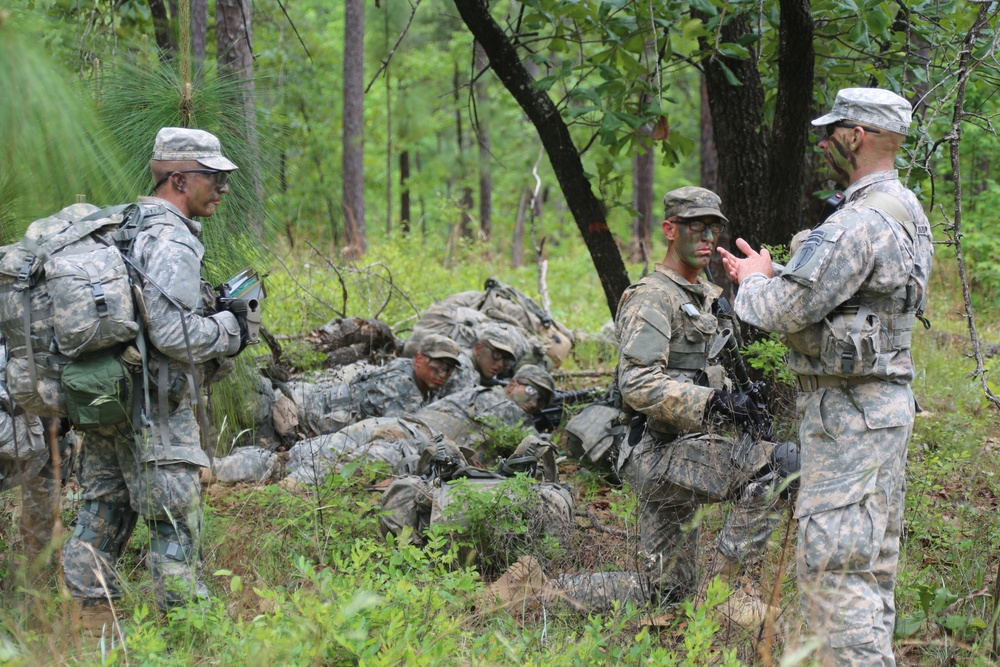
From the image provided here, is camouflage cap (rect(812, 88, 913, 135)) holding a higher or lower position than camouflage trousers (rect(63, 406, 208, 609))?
higher

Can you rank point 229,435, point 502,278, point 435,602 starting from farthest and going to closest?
point 502,278, point 229,435, point 435,602

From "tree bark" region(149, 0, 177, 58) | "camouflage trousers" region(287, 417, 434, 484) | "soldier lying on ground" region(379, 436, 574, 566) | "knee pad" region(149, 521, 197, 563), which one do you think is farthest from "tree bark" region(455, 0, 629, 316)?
"tree bark" region(149, 0, 177, 58)

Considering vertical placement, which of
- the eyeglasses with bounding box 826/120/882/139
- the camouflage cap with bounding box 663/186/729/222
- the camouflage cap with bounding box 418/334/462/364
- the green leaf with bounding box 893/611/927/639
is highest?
the eyeglasses with bounding box 826/120/882/139

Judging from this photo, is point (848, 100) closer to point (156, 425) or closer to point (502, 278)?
point (156, 425)

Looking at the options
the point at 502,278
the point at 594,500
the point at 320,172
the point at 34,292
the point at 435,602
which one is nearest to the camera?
the point at 435,602

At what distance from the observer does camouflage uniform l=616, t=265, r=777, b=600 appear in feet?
11.0

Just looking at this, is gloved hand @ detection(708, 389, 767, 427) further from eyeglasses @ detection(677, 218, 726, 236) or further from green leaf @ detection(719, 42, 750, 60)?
green leaf @ detection(719, 42, 750, 60)

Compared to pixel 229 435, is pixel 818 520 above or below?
above

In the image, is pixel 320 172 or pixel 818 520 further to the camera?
pixel 320 172

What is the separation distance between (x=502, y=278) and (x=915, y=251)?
8.79 meters

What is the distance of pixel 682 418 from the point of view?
131 inches

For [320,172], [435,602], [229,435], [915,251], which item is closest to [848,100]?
[915,251]

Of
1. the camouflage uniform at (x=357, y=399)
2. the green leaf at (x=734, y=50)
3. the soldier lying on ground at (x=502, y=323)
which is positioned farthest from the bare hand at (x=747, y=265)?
the soldier lying on ground at (x=502, y=323)

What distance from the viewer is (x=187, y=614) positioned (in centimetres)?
266
